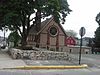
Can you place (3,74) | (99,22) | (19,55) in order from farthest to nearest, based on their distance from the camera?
(99,22), (19,55), (3,74)

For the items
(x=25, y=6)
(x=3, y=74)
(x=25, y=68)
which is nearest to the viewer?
(x=3, y=74)

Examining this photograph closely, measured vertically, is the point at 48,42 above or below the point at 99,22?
below

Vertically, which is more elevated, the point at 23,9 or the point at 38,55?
the point at 23,9

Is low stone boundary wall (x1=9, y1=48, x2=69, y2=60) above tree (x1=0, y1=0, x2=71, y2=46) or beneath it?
beneath

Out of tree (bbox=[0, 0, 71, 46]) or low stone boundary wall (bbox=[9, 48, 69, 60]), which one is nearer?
low stone boundary wall (bbox=[9, 48, 69, 60])

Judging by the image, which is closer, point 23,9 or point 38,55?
point 38,55

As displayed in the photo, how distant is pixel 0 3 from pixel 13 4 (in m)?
2.56

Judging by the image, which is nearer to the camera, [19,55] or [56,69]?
[56,69]

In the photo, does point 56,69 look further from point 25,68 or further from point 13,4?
point 13,4

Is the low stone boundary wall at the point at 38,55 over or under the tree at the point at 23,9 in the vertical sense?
under

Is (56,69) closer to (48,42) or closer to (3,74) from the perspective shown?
(3,74)

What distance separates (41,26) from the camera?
58219 mm

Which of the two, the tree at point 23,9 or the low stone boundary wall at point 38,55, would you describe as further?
the tree at point 23,9

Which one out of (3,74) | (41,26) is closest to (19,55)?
(3,74)
